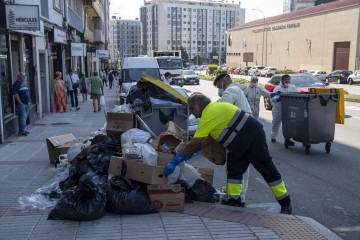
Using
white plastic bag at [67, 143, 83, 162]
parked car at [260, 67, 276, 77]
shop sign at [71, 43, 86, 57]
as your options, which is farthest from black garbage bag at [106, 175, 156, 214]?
parked car at [260, 67, 276, 77]

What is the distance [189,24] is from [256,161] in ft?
537

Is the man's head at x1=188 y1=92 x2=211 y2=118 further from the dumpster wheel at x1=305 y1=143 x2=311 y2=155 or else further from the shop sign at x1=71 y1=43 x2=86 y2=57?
the shop sign at x1=71 y1=43 x2=86 y2=57

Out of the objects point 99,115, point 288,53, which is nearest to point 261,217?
point 99,115

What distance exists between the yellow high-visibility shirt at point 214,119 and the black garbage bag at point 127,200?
3.17ft

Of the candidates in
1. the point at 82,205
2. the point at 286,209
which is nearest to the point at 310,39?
the point at 286,209

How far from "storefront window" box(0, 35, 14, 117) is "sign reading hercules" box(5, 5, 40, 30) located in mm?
1048

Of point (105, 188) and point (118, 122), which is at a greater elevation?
point (118, 122)

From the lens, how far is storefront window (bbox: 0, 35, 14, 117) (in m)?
10.6

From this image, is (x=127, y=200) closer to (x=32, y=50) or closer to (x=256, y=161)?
(x=256, y=161)

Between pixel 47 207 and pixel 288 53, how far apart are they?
207 feet

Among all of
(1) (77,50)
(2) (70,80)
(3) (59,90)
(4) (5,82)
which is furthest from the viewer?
(1) (77,50)

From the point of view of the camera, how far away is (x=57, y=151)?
7531mm

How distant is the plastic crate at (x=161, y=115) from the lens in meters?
8.87

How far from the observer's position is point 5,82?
10906mm
